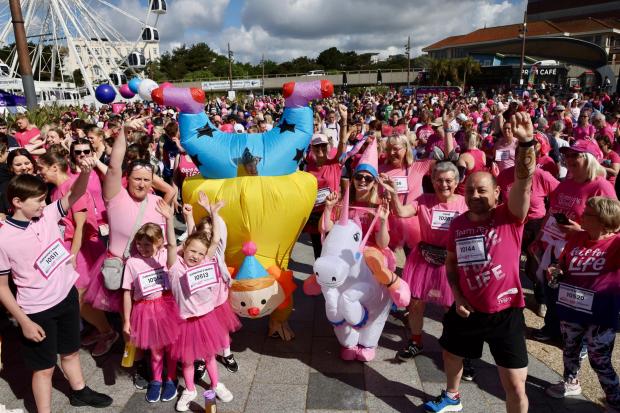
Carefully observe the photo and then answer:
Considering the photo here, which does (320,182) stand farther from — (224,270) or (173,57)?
(173,57)

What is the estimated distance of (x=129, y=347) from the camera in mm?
3037

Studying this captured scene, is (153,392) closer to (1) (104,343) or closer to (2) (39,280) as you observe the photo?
(1) (104,343)

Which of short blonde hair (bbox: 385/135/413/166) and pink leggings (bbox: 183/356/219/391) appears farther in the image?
short blonde hair (bbox: 385/135/413/166)

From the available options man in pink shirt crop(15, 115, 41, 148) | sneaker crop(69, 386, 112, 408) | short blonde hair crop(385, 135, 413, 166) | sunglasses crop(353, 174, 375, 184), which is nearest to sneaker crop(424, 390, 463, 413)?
sunglasses crop(353, 174, 375, 184)

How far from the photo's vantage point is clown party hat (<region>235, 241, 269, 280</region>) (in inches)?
127

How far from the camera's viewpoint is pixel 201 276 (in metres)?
2.82

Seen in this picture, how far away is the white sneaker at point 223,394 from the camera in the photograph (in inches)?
118

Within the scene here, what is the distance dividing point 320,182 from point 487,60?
49.0 m

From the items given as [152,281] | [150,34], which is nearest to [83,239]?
[152,281]

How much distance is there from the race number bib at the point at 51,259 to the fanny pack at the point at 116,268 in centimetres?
40

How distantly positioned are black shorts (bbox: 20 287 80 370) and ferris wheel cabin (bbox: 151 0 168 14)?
21473 millimetres

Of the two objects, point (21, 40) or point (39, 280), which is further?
point (21, 40)

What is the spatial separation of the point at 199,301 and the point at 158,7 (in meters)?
21.9

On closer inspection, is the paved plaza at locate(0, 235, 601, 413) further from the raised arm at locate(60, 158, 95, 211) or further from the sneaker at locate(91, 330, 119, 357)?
the raised arm at locate(60, 158, 95, 211)
